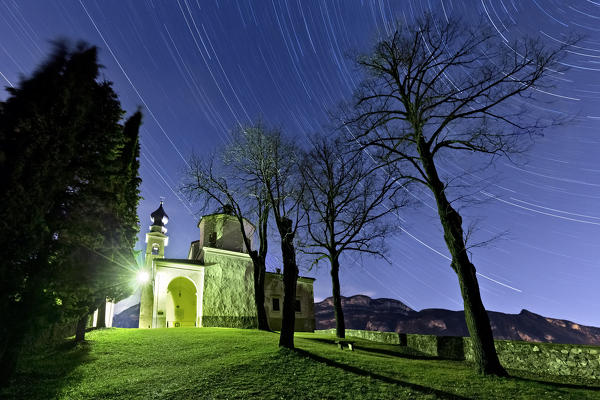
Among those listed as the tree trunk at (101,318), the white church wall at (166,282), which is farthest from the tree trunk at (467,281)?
the white church wall at (166,282)

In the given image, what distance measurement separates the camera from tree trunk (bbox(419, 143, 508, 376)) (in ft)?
29.2

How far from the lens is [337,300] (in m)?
20.1

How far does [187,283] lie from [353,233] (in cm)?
2004

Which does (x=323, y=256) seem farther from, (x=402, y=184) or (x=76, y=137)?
(x=76, y=137)

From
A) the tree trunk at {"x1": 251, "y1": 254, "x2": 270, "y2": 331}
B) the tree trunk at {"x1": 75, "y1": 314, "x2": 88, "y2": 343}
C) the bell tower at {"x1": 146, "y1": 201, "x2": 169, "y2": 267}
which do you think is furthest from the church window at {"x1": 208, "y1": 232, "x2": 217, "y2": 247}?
the tree trunk at {"x1": 75, "y1": 314, "x2": 88, "y2": 343}

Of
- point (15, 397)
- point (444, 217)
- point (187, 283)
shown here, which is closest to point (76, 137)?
point (15, 397)

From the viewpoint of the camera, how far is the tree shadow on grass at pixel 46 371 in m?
7.11

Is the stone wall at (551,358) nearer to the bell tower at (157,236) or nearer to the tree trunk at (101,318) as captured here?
the tree trunk at (101,318)

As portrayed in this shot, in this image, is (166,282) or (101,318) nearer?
(101,318)

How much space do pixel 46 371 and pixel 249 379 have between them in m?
6.07

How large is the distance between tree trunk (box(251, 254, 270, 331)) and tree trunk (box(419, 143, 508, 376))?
574 inches

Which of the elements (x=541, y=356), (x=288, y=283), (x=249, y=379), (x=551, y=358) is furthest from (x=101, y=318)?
(x=551, y=358)

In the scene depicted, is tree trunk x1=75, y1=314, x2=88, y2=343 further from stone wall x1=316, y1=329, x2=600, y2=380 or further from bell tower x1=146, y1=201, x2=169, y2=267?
bell tower x1=146, y1=201, x2=169, y2=267

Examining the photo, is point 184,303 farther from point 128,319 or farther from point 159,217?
point 128,319
